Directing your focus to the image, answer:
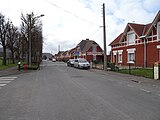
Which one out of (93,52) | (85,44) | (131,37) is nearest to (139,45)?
(131,37)

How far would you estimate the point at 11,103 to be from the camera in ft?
30.2

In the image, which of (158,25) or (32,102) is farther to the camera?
(158,25)

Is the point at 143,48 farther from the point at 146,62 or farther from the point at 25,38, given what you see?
the point at 25,38

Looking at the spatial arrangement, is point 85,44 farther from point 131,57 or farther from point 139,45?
point 139,45

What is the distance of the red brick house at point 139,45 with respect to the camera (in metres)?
33.5

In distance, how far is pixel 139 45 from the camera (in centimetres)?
3781

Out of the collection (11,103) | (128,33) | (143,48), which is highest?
(128,33)

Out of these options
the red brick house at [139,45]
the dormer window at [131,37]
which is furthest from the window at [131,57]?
the dormer window at [131,37]

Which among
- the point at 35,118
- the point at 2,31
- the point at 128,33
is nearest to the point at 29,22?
the point at 2,31

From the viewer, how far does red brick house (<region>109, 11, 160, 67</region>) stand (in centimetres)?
3353

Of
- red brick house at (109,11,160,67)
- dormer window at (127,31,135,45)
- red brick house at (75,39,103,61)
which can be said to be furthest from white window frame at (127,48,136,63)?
red brick house at (75,39,103,61)

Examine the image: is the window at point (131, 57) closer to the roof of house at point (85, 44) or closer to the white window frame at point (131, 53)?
the white window frame at point (131, 53)

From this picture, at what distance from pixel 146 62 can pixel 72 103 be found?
28.3m

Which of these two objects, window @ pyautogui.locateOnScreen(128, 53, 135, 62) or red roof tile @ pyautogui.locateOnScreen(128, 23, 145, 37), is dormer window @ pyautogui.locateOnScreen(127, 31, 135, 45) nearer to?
red roof tile @ pyautogui.locateOnScreen(128, 23, 145, 37)
